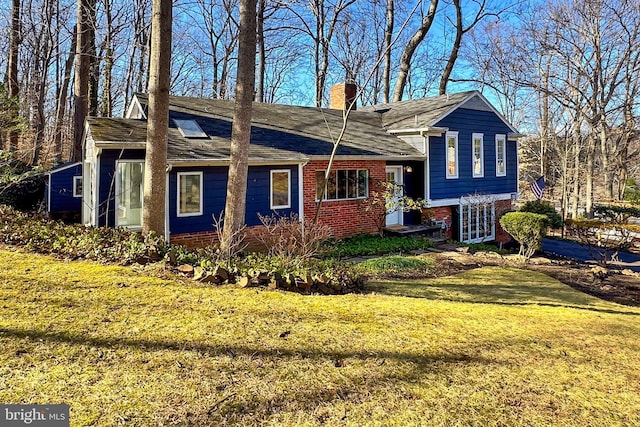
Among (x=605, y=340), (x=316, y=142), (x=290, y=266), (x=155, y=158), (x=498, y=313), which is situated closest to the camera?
(x=605, y=340)

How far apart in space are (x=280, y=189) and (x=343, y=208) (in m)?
2.56

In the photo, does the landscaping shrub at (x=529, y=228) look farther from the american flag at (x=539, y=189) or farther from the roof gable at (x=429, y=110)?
the american flag at (x=539, y=189)

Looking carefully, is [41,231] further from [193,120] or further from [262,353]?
[262,353]

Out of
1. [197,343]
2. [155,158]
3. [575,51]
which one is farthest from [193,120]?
[575,51]

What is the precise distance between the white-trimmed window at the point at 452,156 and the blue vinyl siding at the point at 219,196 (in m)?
6.67

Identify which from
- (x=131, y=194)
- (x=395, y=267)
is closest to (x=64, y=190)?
(x=131, y=194)

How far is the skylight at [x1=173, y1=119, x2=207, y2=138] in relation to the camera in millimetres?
12266

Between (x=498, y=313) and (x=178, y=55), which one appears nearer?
(x=498, y=313)

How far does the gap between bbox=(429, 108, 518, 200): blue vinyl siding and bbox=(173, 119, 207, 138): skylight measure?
8.19 meters

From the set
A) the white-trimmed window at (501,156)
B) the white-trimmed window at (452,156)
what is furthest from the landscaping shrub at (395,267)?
the white-trimmed window at (501,156)

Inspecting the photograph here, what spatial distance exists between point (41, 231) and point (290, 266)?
17.7ft

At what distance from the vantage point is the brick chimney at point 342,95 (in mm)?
19047

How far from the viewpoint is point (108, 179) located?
1082 cm

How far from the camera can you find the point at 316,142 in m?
Answer: 14.3
